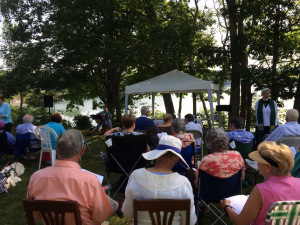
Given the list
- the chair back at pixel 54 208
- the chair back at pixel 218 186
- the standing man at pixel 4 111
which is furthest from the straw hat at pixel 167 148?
the standing man at pixel 4 111

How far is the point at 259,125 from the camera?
6016 millimetres

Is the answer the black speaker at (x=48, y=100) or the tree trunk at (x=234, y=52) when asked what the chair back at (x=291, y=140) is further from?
the black speaker at (x=48, y=100)

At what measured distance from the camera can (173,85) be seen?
27.9ft

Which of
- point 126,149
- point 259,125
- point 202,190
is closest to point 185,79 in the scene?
point 259,125

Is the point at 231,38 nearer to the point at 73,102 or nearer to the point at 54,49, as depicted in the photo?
the point at 54,49

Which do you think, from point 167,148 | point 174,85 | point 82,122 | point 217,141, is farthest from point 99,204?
point 82,122

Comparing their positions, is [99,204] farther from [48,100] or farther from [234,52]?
[48,100]

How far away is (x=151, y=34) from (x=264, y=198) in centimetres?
860

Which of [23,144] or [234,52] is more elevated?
[234,52]

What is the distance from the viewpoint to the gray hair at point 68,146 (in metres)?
1.93

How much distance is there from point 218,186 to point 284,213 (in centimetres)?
117

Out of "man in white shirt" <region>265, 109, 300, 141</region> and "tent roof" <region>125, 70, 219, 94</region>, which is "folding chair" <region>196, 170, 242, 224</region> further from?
"tent roof" <region>125, 70, 219, 94</region>

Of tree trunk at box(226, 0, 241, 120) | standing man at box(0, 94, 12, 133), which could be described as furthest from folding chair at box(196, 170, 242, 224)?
tree trunk at box(226, 0, 241, 120)

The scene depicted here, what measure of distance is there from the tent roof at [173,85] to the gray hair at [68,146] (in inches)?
250
